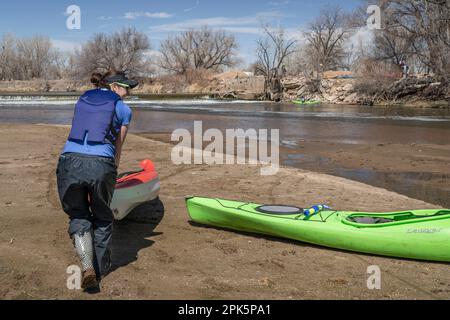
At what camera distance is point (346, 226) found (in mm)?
4777

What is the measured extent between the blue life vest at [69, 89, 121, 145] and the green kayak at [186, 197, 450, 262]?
1933mm

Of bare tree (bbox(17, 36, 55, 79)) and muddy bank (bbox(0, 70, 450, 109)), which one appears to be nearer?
muddy bank (bbox(0, 70, 450, 109))

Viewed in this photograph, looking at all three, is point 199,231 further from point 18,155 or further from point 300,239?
point 18,155

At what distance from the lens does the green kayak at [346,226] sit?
14.8 feet

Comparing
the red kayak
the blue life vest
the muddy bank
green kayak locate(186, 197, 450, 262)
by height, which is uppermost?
the muddy bank

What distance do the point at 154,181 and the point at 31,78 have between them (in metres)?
90.9

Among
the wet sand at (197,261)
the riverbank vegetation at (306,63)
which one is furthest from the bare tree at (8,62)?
the wet sand at (197,261)

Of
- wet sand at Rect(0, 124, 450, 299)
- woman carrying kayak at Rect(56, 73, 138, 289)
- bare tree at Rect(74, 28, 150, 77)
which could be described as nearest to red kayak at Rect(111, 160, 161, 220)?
wet sand at Rect(0, 124, 450, 299)

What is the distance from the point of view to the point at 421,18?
34875 millimetres

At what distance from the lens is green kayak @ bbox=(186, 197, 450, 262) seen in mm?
4500

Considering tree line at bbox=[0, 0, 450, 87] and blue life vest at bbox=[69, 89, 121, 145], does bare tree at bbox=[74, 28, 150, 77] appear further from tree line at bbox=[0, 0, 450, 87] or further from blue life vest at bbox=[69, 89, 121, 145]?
blue life vest at bbox=[69, 89, 121, 145]

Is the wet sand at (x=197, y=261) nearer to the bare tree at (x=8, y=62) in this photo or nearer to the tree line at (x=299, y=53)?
the tree line at (x=299, y=53)

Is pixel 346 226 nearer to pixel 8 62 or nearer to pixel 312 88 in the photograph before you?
pixel 312 88
